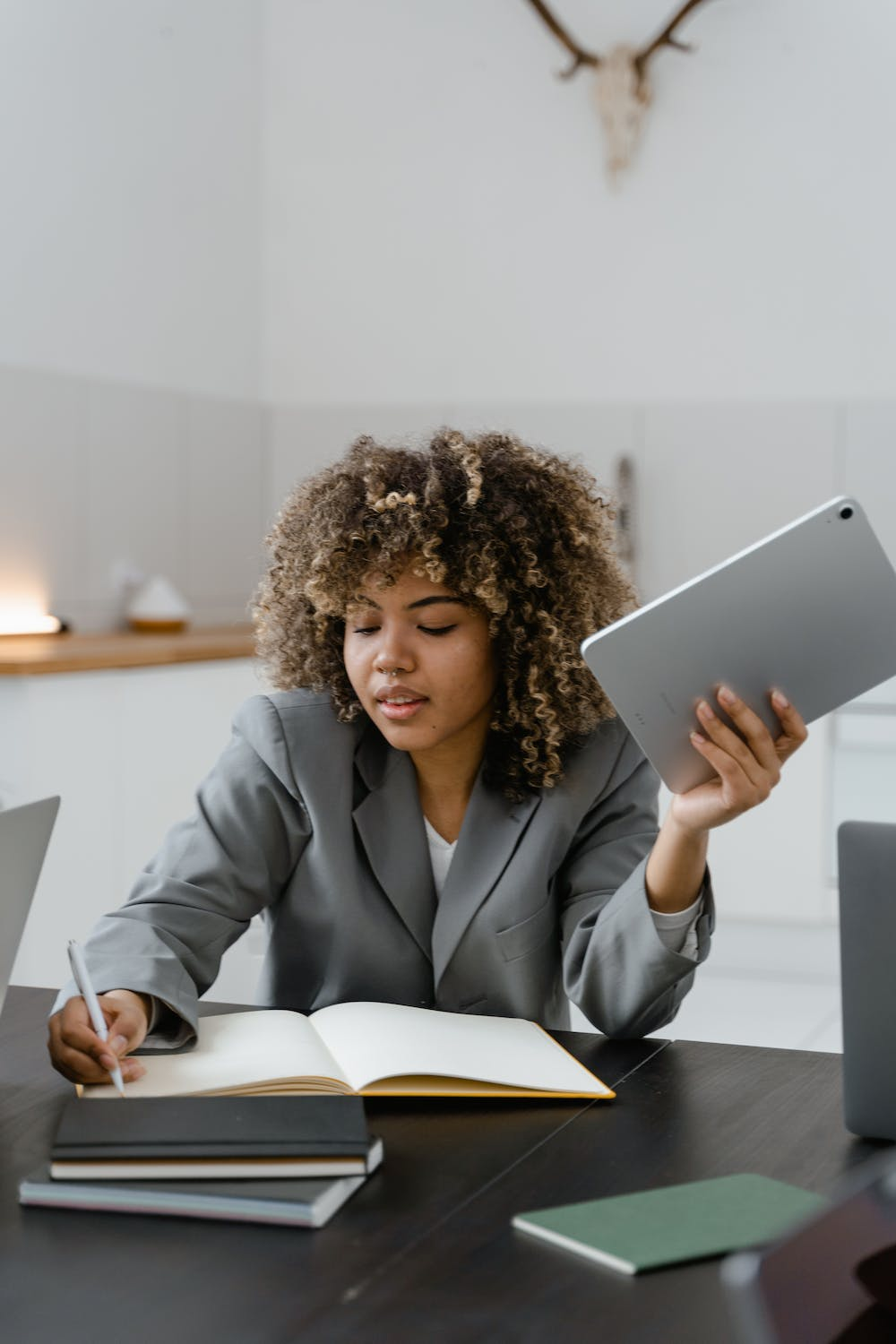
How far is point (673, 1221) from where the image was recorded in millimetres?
941

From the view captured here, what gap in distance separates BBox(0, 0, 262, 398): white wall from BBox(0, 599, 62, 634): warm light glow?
57 cm

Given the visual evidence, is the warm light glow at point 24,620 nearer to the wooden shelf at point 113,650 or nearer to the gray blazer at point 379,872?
the wooden shelf at point 113,650

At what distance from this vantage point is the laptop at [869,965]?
1.07 meters

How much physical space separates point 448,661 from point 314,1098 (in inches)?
22.9

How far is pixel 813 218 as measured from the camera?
13.9ft

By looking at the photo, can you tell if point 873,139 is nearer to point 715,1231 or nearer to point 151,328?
point 151,328

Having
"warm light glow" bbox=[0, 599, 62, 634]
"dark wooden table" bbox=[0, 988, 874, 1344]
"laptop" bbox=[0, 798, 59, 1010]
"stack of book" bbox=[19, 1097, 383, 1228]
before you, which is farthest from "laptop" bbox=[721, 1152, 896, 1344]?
"warm light glow" bbox=[0, 599, 62, 634]

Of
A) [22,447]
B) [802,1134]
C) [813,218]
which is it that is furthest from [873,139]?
[802,1134]

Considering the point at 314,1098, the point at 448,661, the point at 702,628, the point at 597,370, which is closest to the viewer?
the point at 314,1098

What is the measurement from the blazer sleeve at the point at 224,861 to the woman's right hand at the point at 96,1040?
14 cm

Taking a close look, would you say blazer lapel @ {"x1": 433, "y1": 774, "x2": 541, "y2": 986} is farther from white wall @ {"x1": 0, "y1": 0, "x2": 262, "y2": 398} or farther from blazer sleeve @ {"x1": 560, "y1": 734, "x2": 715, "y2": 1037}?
white wall @ {"x1": 0, "y1": 0, "x2": 262, "y2": 398}

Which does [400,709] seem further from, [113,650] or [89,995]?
[113,650]

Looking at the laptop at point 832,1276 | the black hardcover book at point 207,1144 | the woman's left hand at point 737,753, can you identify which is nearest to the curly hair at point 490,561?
the woman's left hand at point 737,753

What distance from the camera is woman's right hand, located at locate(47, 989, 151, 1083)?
1190 mm
